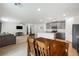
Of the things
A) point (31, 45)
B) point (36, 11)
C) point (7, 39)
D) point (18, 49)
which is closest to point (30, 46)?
point (31, 45)

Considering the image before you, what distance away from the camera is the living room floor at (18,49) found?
147 cm

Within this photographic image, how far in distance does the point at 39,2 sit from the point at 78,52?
3.54 ft

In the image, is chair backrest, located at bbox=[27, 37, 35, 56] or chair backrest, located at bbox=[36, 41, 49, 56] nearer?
chair backrest, located at bbox=[36, 41, 49, 56]

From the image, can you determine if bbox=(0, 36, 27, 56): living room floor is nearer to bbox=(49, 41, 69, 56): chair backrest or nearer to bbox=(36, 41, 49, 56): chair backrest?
bbox=(36, 41, 49, 56): chair backrest

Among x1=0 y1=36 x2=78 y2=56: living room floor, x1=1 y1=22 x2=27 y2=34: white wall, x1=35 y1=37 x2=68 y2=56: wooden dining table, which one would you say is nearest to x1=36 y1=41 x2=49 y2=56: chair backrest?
x1=35 y1=37 x2=68 y2=56: wooden dining table

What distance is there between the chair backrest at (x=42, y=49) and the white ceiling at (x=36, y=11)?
43 cm

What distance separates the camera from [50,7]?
1479mm

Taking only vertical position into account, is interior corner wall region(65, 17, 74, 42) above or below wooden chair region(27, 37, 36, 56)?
above

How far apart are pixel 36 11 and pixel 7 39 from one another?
2.47 ft

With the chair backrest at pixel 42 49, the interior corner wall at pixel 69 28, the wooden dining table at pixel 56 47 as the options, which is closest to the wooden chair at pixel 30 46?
the chair backrest at pixel 42 49

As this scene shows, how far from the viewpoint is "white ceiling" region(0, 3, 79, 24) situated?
4.77 feet

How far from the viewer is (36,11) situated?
1517 millimetres

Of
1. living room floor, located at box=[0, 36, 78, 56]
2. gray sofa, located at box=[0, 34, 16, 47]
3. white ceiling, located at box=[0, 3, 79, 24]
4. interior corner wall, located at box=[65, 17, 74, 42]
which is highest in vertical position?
white ceiling, located at box=[0, 3, 79, 24]

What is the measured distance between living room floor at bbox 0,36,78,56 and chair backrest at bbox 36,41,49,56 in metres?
0.25
